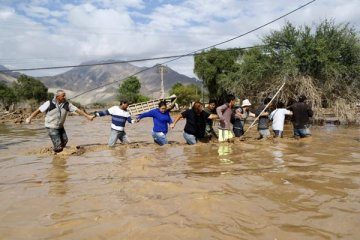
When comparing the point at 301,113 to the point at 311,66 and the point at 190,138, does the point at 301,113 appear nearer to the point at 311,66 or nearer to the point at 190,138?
the point at 190,138

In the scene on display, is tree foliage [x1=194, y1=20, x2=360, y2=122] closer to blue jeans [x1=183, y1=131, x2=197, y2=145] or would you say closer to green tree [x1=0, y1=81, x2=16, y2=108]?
blue jeans [x1=183, y1=131, x2=197, y2=145]

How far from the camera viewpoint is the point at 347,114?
2297cm

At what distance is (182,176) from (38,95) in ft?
204

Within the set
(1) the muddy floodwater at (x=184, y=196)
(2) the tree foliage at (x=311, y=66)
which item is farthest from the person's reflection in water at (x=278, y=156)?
(2) the tree foliage at (x=311, y=66)

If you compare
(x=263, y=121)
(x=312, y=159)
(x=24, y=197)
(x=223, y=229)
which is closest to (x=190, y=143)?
(x=263, y=121)

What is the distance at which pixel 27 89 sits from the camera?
63.5m

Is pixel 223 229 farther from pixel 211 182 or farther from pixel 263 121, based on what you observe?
pixel 263 121

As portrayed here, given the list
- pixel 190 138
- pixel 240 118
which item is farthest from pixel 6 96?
pixel 240 118

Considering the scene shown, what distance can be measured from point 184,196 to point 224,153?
167 inches

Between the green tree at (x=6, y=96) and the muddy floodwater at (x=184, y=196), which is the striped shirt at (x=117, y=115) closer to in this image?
the muddy floodwater at (x=184, y=196)

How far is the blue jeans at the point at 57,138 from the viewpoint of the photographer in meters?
10.1

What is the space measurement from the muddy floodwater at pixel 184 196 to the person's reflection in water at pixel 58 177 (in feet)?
0.06

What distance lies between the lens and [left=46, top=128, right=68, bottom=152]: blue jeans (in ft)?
33.1

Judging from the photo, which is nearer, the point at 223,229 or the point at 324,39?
the point at 223,229
